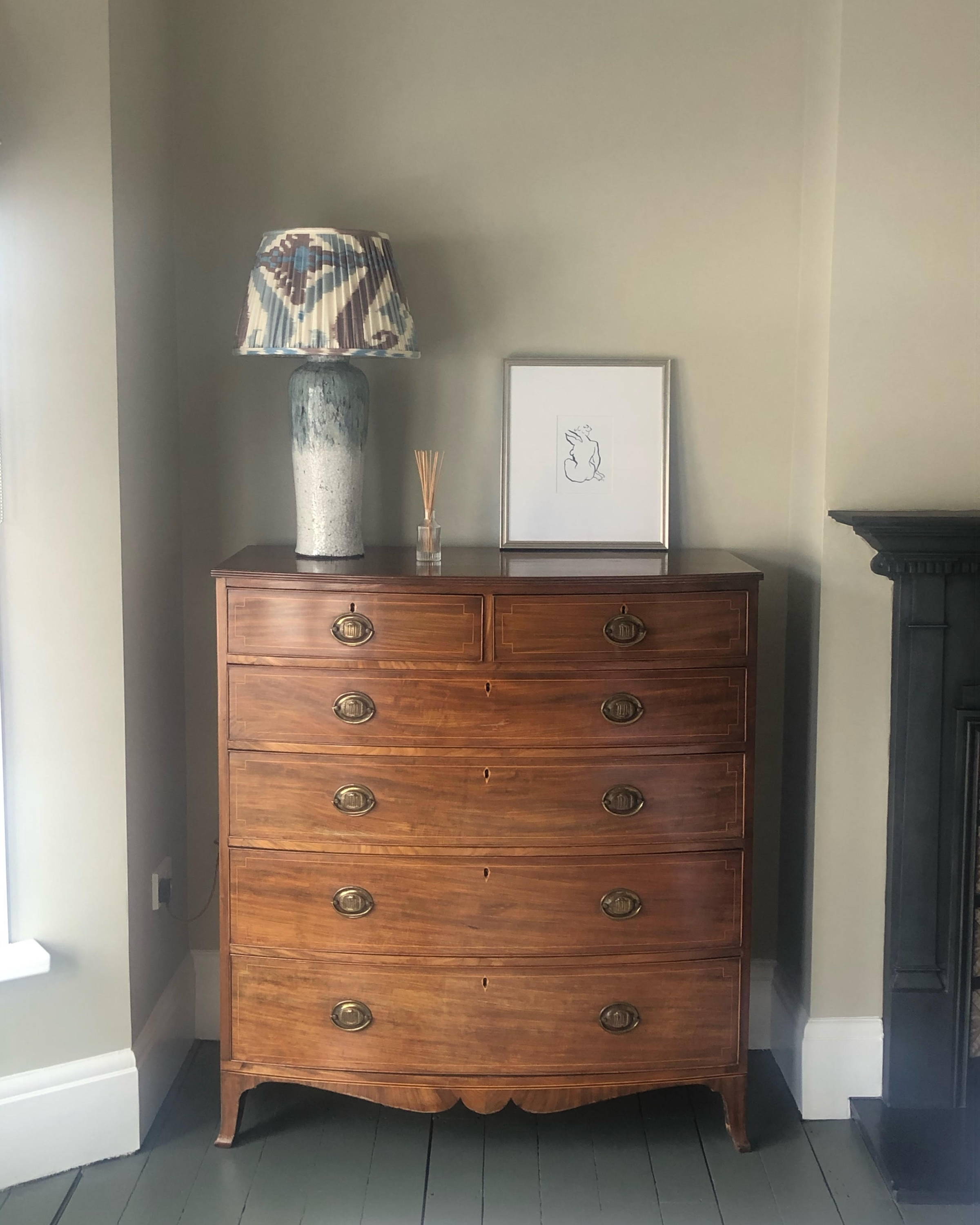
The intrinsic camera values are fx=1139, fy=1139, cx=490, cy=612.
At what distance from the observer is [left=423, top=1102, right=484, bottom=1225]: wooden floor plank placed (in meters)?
2.03

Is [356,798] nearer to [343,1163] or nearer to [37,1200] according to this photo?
[343,1163]

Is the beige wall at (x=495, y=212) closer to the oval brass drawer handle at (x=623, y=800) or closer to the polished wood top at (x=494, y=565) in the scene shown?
the polished wood top at (x=494, y=565)

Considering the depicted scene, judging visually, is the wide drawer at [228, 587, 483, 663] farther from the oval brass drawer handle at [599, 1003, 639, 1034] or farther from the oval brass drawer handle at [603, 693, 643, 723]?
the oval brass drawer handle at [599, 1003, 639, 1034]

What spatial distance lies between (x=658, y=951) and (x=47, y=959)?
1129 mm

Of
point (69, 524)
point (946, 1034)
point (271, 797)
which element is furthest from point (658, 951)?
point (69, 524)

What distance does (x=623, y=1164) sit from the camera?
85.7 inches

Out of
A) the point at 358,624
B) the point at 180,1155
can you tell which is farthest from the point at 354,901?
the point at 180,1155

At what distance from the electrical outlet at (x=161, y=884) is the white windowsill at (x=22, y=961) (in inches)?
11.3

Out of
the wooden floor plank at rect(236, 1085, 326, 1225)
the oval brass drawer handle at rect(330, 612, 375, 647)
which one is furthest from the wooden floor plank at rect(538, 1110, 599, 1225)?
the oval brass drawer handle at rect(330, 612, 375, 647)

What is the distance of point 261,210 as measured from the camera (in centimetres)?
244

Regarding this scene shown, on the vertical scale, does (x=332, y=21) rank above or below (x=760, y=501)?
above

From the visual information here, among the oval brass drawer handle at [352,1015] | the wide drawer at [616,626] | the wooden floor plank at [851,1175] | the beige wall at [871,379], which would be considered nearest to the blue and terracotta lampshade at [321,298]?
the wide drawer at [616,626]

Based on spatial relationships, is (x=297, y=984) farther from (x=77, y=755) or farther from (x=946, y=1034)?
(x=946, y=1034)

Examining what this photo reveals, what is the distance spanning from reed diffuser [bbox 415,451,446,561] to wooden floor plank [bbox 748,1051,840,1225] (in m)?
1.32
